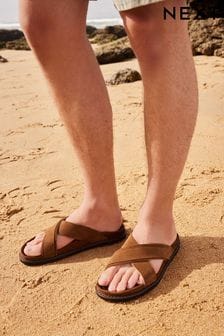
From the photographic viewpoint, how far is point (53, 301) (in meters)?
1.39

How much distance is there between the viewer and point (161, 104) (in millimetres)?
1335

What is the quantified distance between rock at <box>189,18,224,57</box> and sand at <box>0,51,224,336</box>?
8.50 feet

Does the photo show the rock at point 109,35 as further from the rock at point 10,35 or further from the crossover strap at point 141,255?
the crossover strap at point 141,255

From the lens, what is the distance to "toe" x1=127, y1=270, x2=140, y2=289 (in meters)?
1.38

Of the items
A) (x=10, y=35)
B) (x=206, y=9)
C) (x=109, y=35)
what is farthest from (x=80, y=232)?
(x=10, y=35)

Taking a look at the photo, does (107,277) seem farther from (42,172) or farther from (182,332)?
(42,172)

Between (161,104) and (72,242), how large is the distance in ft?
2.11

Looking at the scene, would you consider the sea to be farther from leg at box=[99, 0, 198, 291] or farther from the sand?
leg at box=[99, 0, 198, 291]

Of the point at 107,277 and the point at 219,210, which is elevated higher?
the point at 107,277

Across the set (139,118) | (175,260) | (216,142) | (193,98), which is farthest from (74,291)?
(139,118)

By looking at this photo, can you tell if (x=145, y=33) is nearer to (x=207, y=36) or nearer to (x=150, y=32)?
(x=150, y=32)

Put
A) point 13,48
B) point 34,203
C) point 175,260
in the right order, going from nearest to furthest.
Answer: point 175,260 → point 34,203 → point 13,48

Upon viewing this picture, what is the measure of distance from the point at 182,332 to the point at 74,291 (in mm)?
399

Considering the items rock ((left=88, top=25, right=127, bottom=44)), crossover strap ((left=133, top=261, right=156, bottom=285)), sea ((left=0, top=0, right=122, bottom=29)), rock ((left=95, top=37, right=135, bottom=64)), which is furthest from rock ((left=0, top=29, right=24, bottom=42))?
crossover strap ((left=133, top=261, right=156, bottom=285))
